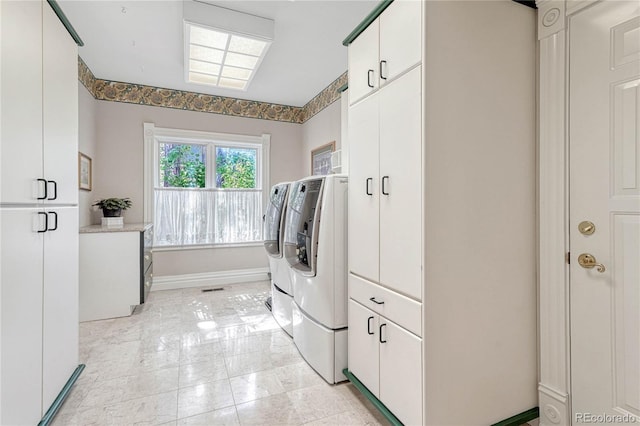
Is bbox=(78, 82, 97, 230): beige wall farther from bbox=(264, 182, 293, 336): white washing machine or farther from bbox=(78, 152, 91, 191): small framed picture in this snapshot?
bbox=(264, 182, 293, 336): white washing machine

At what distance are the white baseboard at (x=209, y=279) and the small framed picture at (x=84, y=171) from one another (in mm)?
1534

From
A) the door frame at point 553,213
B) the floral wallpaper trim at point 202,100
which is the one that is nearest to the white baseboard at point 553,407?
the door frame at point 553,213

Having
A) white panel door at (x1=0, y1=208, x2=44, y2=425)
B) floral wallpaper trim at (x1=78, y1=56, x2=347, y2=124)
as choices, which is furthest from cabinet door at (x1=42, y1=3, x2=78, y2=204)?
floral wallpaper trim at (x1=78, y1=56, x2=347, y2=124)

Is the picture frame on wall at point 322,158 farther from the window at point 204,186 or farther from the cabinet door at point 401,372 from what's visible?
the cabinet door at point 401,372

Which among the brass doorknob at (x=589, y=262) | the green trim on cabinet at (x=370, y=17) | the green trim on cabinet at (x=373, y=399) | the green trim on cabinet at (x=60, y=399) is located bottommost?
the green trim on cabinet at (x=60, y=399)

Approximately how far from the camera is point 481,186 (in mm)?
1525

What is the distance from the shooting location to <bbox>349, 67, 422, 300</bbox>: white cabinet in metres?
1.45

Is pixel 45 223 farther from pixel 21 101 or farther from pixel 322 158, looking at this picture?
pixel 322 158

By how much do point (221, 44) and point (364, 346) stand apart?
290 centimetres

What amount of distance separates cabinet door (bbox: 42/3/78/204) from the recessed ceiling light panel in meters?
0.97

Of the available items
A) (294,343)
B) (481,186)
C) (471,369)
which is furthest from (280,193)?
(471,369)

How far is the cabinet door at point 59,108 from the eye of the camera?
64.7 inches

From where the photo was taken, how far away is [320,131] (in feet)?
15.0

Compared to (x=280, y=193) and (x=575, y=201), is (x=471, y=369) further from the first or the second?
(x=280, y=193)
